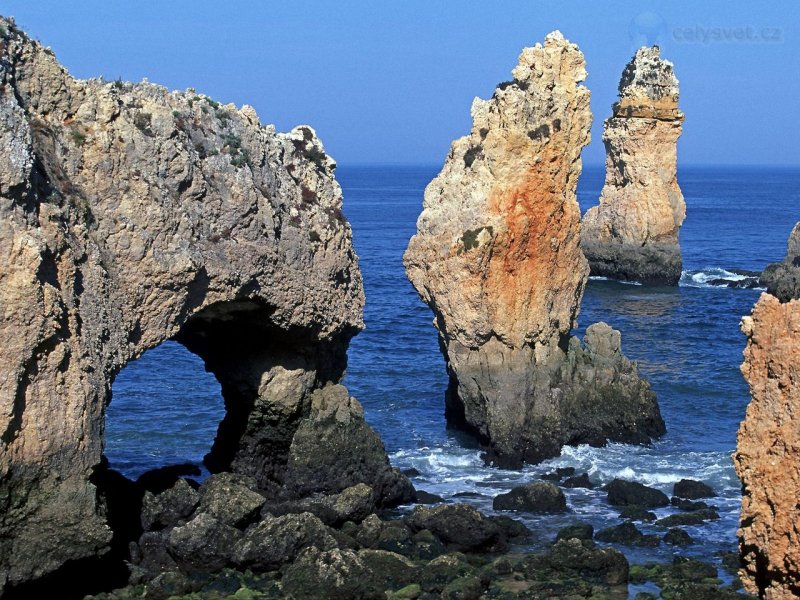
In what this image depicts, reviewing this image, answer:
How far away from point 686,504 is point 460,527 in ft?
21.7

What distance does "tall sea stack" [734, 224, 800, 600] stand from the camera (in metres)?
14.3

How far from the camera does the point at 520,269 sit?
116ft

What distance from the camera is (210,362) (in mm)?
30391

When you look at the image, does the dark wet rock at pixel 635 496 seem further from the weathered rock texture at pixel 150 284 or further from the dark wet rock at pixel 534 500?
the weathered rock texture at pixel 150 284

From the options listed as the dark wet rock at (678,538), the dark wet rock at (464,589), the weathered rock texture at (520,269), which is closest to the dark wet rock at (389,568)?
the dark wet rock at (464,589)

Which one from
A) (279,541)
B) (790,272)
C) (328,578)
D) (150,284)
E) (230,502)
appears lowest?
(328,578)

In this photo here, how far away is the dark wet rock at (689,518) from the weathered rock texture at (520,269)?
20.1 ft

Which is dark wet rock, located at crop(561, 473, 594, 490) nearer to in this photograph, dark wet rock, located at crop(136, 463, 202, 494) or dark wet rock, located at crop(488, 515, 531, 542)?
dark wet rock, located at crop(488, 515, 531, 542)

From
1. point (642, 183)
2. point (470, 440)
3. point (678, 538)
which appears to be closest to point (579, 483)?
point (678, 538)

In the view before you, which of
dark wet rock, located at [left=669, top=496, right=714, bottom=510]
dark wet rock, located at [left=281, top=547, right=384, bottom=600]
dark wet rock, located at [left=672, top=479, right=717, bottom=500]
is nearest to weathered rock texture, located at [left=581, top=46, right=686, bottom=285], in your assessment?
dark wet rock, located at [left=672, top=479, right=717, bottom=500]

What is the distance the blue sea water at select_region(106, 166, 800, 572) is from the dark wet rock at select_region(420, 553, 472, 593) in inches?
132

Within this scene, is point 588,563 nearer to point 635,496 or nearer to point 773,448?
point 635,496

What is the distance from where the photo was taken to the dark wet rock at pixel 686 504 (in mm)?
30078

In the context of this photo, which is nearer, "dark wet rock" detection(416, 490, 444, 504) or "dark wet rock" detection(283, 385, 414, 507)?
"dark wet rock" detection(283, 385, 414, 507)
